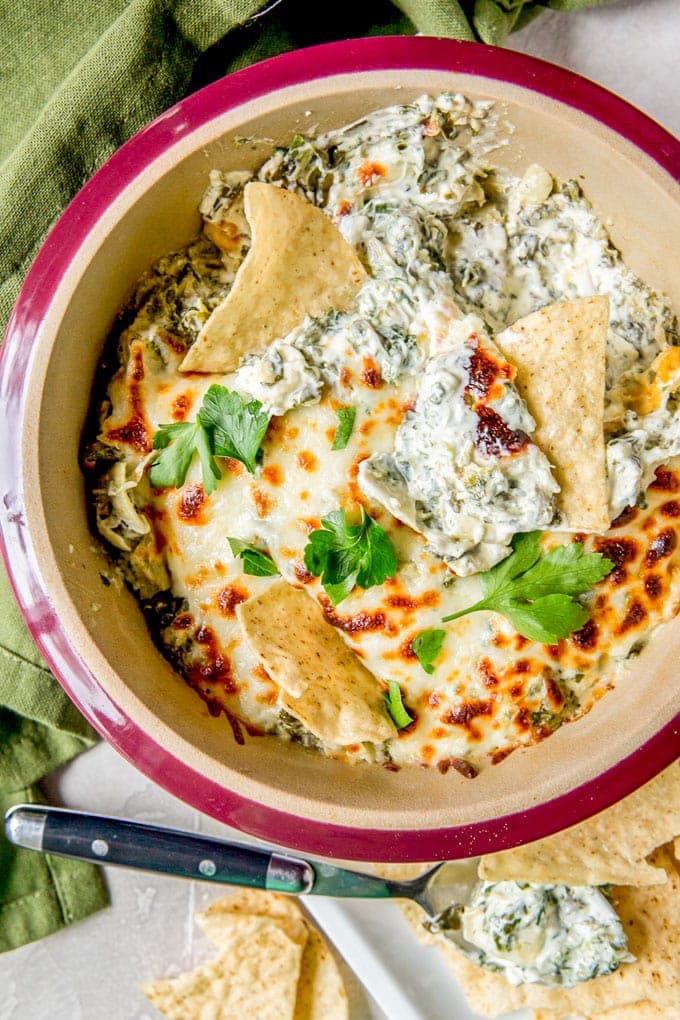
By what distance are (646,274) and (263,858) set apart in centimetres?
161

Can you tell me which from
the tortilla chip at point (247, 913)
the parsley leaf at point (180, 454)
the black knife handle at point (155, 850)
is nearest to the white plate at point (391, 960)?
the tortilla chip at point (247, 913)

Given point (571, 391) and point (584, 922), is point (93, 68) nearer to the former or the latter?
point (571, 391)

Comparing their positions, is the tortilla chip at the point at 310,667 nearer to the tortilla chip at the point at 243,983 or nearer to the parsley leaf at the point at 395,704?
the parsley leaf at the point at 395,704

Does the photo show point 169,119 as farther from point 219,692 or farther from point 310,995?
point 310,995

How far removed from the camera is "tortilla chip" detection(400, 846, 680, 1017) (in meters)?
2.36

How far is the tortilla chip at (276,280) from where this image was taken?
6.17 ft

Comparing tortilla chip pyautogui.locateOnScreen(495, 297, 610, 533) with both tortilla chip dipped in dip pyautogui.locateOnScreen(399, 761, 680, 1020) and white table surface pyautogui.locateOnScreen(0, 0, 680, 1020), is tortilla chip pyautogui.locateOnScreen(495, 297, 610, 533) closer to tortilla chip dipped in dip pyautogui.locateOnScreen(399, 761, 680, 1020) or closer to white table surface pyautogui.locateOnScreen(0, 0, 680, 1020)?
tortilla chip dipped in dip pyautogui.locateOnScreen(399, 761, 680, 1020)

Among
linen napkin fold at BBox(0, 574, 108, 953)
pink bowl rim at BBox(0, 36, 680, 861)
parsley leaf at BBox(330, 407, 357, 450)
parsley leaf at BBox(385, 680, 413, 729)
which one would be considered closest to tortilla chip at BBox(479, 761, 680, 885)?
pink bowl rim at BBox(0, 36, 680, 861)

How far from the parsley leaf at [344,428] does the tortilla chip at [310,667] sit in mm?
294

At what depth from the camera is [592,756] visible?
6.24 feet

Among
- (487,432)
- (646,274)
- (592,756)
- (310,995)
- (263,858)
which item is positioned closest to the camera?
(487,432)

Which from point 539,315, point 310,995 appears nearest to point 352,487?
point 539,315

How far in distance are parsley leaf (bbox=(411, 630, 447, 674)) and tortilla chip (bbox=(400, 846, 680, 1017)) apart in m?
0.86

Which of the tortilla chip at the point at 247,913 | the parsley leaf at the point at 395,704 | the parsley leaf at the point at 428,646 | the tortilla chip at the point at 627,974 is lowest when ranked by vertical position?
the tortilla chip at the point at 627,974
